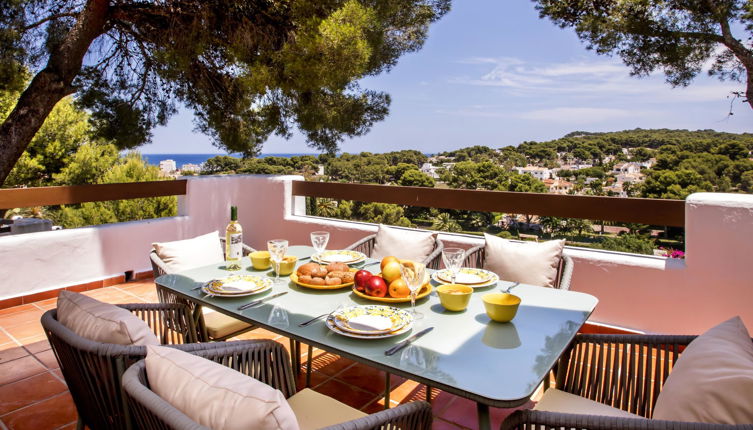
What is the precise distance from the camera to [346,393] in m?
2.16

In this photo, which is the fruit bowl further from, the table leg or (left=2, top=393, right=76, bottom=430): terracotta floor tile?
(left=2, top=393, right=76, bottom=430): terracotta floor tile

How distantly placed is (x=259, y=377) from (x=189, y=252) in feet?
4.12

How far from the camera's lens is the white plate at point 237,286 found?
166 centimetres

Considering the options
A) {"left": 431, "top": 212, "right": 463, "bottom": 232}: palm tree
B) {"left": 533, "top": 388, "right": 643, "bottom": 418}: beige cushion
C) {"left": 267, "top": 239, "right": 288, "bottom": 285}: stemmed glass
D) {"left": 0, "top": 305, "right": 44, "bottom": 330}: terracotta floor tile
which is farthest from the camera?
Result: {"left": 431, "top": 212, "right": 463, "bottom": 232}: palm tree

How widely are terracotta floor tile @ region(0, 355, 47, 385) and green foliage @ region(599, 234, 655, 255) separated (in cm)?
341

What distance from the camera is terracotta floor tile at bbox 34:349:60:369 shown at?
243 centimetres

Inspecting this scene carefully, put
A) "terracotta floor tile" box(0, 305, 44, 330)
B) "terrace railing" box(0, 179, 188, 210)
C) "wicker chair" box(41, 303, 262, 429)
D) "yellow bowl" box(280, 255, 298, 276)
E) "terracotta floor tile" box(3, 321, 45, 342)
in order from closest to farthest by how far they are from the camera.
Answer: "wicker chair" box(41, 303, 262, 429), "yellow bowl" box(280, 255, 298, 276), "terracotta floor tile" box(3, 321, 45, 342), "terracotta floor tile" box(0, 305, 44, 330), "terrace railing" box(0, 179, 188, 210)

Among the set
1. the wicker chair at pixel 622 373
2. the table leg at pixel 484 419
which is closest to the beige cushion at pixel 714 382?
the wicker chair at pixel 622 373

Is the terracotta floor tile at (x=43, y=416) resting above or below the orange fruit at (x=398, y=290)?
below

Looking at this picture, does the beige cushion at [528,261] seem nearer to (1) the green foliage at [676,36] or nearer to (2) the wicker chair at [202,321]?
(2) the wicker chair at [202,321]

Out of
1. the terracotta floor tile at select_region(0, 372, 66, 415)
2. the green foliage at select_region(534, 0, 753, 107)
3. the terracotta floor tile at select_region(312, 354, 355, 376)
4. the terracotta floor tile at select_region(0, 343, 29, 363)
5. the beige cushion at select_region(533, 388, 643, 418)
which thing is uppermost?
the green foliage at select_region(534, 0, 753, 107)

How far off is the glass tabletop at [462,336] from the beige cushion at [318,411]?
0.70 feet

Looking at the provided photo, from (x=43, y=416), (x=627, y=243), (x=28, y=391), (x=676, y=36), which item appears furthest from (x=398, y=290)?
(x=676, y=36)

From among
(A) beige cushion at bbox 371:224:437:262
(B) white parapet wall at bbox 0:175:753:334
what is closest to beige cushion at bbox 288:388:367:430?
(A) beige cushion at bbox 371:224:437:262
